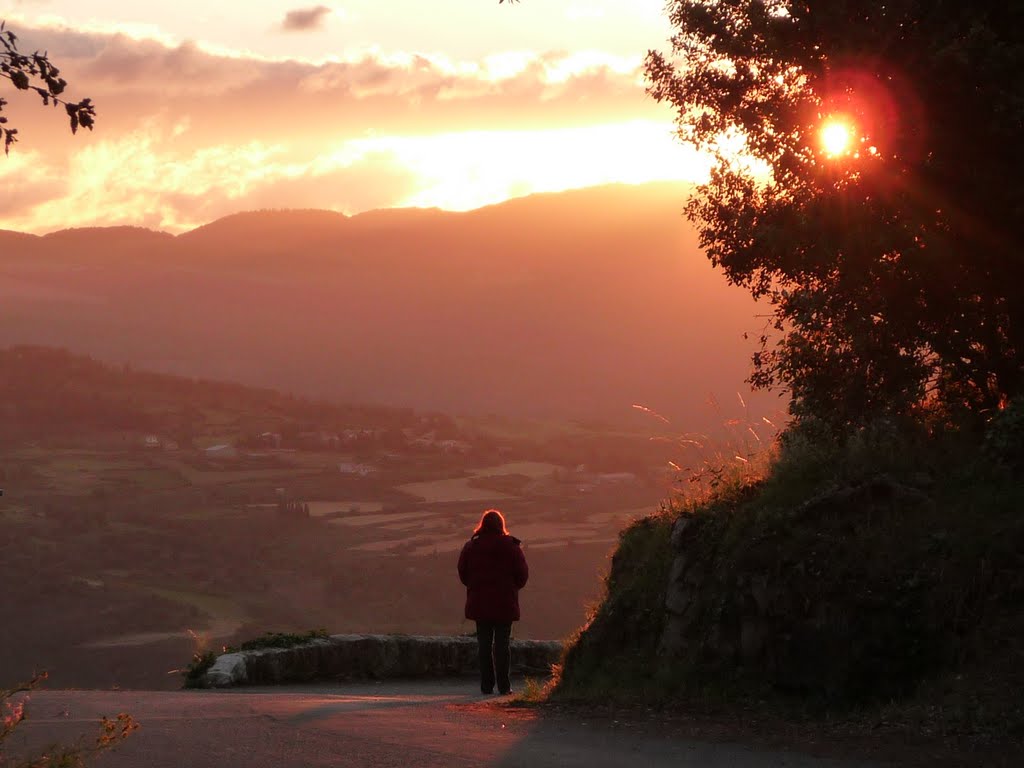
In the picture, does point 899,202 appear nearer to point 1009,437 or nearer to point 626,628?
point 1009,437

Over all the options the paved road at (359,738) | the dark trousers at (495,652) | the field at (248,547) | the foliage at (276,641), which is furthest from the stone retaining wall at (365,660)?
the field at (248,547)

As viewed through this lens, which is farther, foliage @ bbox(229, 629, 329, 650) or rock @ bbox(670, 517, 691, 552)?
foliage @ bbox(229, 629, 329, 650)

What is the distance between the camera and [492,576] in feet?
44.1

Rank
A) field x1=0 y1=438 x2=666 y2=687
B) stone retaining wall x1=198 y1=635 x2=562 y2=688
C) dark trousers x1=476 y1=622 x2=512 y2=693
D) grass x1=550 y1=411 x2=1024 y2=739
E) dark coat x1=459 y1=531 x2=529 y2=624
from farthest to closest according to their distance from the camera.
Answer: field x1=0 y1=438 x2=666 y2=687, stone retaining wall x1=198 y1=635 x2=562 y2=688, dark trousers x1=476 y1=622 x2=512 y2=693, dark coat x1=459 y1=531 x2=529 y2=624, grass x1=550 y1=411 x2=1024 y2=739

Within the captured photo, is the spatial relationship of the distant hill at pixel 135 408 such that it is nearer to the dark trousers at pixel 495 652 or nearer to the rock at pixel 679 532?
the dark trousers at pixel 495 652

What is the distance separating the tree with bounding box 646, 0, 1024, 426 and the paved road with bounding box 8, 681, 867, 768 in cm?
386

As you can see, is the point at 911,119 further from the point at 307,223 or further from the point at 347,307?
the point at 307,223

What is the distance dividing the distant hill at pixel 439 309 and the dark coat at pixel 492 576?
258 feet

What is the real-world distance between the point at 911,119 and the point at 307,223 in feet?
631

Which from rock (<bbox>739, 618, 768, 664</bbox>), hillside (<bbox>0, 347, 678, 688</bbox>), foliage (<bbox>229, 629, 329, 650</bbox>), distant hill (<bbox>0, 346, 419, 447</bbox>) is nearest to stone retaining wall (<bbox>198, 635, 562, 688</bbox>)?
foliage (<bbox>229, 629, 329, 650</bbox>)

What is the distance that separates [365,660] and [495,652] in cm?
428

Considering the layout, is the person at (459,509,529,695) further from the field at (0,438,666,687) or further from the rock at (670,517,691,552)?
the field at (0,438,666,687)

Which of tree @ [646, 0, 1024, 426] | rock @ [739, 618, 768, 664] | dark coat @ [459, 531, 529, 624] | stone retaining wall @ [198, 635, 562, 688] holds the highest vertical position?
tree @ [646, 0, 1024, 426]

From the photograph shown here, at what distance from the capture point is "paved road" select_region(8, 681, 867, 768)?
766 cm
